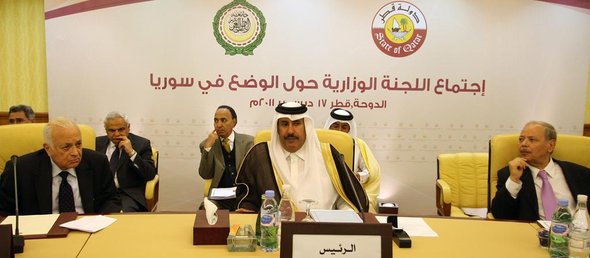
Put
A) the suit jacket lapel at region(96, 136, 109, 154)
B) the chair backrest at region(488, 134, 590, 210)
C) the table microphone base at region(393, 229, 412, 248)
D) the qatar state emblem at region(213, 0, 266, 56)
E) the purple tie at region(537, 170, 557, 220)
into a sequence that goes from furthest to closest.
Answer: the qatar state emblem at region(213, 0, 266, 56) → the suit jacket lapel at region(96, 136, 109, 154) → the chair backrest at region(488, 134, 590, 210) → the purple tie at region(537, 170, 557, 220) → the table microphone base at region(393, 229, 412, 248)

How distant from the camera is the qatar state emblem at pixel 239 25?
5.33 meters

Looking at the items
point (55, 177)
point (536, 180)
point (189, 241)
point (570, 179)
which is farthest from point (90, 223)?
point (570, 179)

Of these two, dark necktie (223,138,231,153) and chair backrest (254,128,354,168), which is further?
dark necktie (223,138,231,153)

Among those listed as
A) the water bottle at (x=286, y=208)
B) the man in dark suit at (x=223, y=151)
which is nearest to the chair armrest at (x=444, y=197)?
the man in dark suit at (x=223, y=151)

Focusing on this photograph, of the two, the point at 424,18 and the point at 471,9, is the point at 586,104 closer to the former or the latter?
the point at 471,9

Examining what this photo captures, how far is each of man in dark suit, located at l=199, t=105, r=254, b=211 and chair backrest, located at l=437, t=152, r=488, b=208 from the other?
72.2 inches

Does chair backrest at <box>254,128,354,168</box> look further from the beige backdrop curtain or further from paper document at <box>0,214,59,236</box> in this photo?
the beige backdrop curtain

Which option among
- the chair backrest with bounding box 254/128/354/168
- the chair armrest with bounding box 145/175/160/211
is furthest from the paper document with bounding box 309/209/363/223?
the chair armrest with bounding box 145/175/160/211

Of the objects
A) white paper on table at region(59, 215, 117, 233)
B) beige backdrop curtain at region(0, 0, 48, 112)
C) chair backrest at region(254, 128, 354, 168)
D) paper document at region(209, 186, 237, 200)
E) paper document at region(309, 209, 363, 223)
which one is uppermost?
beige backdrop curtain at region(0, 0, 48, 112)

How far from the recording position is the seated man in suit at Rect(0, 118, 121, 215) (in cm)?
305

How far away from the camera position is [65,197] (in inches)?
124

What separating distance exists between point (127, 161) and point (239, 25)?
1.87 metres

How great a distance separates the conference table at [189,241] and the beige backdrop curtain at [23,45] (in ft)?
11.3

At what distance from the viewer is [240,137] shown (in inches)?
197
